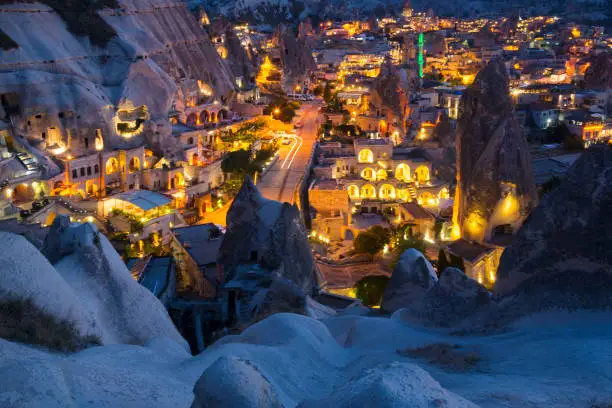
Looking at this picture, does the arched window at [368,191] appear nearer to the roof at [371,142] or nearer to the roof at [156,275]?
the roof at [371,142]

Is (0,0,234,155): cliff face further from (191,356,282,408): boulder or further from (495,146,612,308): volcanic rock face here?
(191,356,282,408): boulder

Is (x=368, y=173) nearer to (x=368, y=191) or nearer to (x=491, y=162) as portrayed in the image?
(x=368, y=191)

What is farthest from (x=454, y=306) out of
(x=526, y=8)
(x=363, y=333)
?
(x=526, y=8)

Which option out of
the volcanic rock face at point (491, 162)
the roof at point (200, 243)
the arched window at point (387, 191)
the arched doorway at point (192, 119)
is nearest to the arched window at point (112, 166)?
the roof at point (200, 243)

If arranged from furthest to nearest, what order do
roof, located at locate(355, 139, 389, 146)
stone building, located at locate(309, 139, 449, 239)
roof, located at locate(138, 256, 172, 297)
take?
roof, located at locate(355, 139, 389, 146), stone building, located at locate(309, 139, 449, 239), roof, located at locate(138, 256, 172, 297)

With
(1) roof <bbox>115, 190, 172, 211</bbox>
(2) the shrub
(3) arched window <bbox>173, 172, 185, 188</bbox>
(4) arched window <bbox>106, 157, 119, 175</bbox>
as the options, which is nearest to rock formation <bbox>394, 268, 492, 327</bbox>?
(2) the shrub

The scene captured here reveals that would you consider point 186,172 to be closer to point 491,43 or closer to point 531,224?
point 531,224

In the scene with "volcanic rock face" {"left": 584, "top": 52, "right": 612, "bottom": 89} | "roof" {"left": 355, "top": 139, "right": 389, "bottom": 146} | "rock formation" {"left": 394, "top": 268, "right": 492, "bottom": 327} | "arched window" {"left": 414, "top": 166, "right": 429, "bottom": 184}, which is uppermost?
"volcanic rock face" {"left": 584, "top": 52, "right": 612, "bottom": 89}
